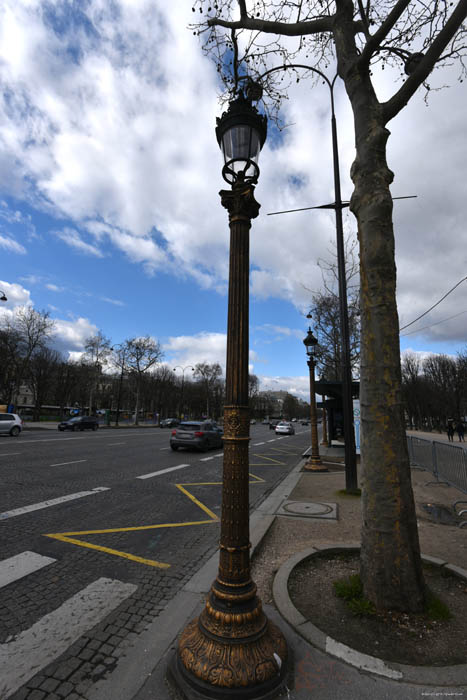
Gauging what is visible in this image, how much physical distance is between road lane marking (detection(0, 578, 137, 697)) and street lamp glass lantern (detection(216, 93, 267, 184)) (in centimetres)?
375

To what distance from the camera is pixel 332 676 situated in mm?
2223

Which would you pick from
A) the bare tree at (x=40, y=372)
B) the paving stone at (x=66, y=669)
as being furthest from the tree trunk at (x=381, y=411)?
the bare tree at (x=40, y=372)

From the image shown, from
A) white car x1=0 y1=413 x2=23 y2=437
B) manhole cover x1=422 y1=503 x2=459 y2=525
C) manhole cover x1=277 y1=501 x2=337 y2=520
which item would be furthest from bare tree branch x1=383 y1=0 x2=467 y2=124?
white car x1=0 y1=413 x2=23 y2=437

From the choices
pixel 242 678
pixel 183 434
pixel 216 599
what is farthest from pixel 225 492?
pixel 183 434

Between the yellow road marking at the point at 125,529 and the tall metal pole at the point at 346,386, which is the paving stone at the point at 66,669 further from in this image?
the tall metal pole at the point at 346,386

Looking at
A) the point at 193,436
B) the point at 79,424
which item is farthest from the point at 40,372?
the point at 193,436

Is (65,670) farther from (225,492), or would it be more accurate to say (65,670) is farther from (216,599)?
(225,492)

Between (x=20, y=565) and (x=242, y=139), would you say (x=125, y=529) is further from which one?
(x=242, y=139)

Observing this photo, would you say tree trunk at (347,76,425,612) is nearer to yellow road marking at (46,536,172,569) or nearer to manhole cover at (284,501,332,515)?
yellow road marking at (46,536,172,569)

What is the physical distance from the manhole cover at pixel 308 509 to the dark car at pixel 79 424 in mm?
29058

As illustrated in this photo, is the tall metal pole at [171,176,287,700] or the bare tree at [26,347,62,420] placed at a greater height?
the bare tree at [26,347,62,420]

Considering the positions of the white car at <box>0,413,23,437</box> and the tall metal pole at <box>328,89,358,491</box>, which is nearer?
the tall metal pole at <box>328,89,358,491</box>

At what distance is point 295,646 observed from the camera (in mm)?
2518

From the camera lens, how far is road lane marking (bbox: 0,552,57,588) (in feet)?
11.8
